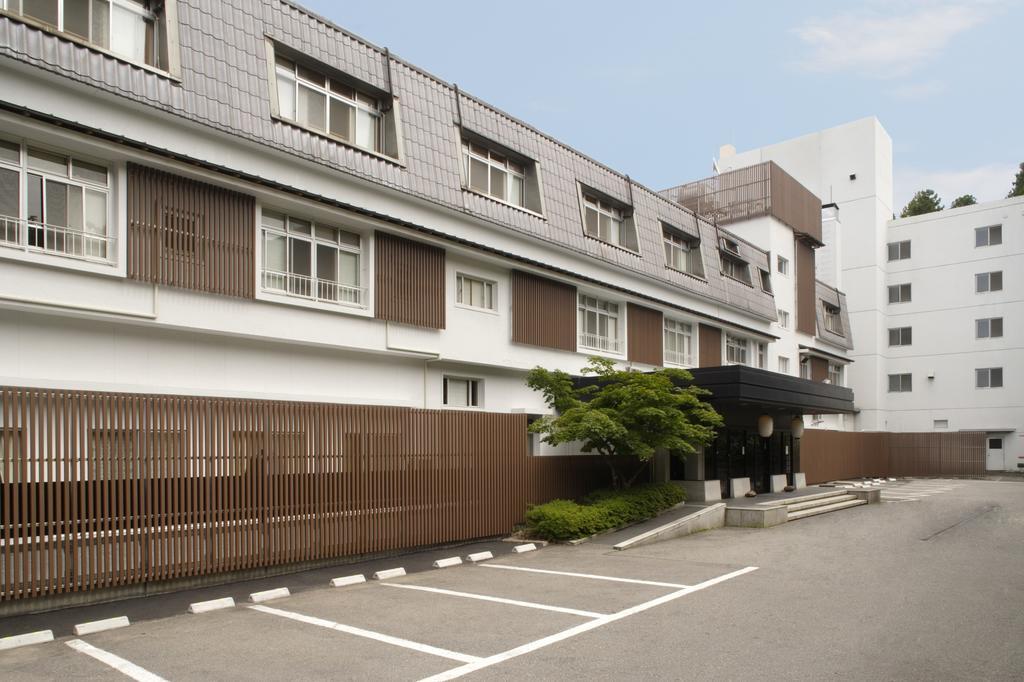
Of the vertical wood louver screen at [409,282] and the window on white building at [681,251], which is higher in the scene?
the window on white building at [681,251]

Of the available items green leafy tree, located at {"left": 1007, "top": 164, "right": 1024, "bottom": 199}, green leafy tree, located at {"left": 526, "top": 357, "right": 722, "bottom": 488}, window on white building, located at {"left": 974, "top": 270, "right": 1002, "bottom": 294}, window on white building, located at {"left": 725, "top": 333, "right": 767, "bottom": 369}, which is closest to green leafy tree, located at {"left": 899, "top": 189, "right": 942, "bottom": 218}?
green leafy tree, located at {"left": 1007, "top": 164, "right": 1024, "bottom": 199}

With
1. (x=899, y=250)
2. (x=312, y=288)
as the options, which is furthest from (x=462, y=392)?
(x=899, y=250)

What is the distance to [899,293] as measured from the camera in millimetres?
44094

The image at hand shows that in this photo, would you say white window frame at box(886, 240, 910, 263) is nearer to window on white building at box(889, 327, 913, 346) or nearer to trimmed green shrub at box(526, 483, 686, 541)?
→ window on white building at box(889, 327, 913, 346)

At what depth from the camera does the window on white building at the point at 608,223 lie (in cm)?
2262

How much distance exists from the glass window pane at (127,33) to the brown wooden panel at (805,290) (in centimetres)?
3020

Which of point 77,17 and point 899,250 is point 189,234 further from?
point 899,250

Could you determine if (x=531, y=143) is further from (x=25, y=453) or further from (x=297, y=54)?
(x=25, y=453)

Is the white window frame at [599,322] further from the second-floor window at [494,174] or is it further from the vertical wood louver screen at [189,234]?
the vertical wood louver screen at [189,234]

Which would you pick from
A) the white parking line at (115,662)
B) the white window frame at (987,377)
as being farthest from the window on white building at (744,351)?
the white parking line at (115,662)

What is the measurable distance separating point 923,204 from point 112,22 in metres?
65.5

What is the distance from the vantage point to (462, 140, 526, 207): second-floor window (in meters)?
18.7

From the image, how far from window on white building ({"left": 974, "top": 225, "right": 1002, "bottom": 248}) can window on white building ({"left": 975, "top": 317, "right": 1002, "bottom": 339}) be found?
13.4ft

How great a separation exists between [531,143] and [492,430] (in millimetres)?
8428
